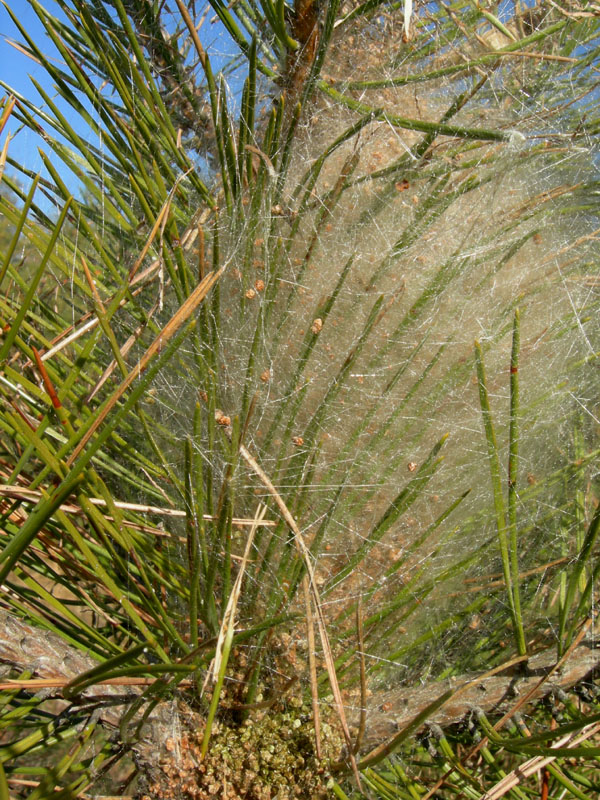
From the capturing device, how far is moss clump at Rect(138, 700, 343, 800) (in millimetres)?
518

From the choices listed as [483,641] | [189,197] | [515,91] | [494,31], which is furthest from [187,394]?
[494,31]

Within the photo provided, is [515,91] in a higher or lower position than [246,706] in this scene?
higher

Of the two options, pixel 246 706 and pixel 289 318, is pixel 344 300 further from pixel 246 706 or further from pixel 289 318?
pixel 246 706

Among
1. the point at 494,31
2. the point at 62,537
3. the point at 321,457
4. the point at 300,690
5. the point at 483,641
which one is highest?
the point at 494,31

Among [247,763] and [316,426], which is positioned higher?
[316,426]

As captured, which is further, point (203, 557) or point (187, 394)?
point (187, 394)

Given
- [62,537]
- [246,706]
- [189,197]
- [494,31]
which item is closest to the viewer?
[246,706]

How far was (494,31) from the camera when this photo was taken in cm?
100

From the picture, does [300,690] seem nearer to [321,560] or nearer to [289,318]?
[321,560]

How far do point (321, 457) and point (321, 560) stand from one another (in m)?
0.13

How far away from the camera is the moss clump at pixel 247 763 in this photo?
0.52 meters

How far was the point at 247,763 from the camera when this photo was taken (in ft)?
1.76

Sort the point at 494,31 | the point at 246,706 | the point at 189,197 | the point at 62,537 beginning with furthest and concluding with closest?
1. the point at 494,31
2. the point at 189,197
3. the point at 62,537
4. the point at 246,706

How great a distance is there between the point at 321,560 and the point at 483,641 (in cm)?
25
